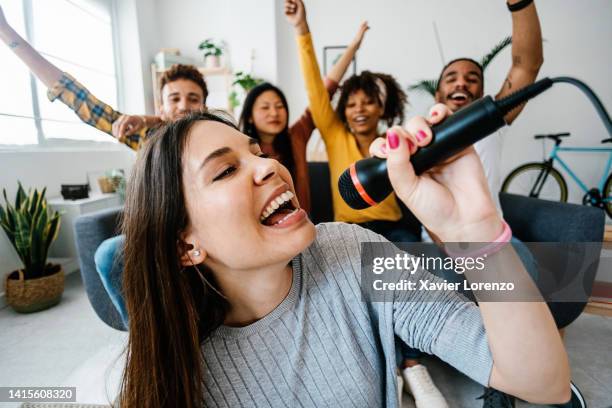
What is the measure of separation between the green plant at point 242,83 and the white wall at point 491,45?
1.52 feet

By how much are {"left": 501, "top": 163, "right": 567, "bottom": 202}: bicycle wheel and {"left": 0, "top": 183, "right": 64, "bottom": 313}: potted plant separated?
14.6ft

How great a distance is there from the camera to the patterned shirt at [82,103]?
59.0 inches

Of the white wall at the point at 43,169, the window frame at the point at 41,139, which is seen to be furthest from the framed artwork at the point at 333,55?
the white wall at the point at 43,169

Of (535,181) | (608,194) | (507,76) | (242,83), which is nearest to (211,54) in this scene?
(242,83)

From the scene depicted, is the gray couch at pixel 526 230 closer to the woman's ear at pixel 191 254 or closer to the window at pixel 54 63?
the woman's ear at pixel 191 254

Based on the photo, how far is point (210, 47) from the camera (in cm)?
373

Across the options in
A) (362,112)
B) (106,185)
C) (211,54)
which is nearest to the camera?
(362,112)

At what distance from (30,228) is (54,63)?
1713 mm

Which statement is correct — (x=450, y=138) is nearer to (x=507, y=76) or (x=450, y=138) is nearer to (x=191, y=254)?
(x=191, y=254)

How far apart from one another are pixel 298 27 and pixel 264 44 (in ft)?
8.61

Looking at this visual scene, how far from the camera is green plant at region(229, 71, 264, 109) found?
3.66m

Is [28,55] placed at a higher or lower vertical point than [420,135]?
higher

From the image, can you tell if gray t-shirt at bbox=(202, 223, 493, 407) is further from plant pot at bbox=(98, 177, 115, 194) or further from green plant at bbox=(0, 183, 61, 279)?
plant pot at bbox=(98, 177, 115, 194)

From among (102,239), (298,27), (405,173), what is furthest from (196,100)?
(405,173)
